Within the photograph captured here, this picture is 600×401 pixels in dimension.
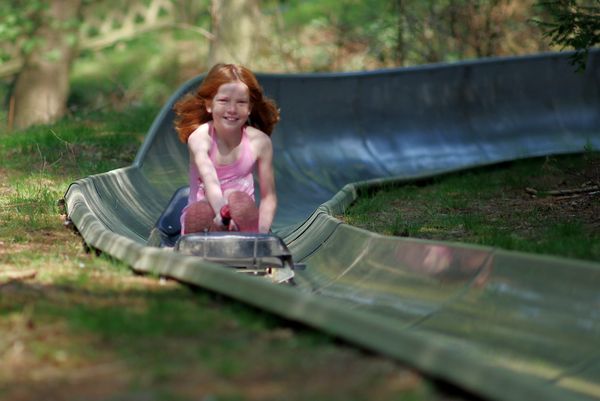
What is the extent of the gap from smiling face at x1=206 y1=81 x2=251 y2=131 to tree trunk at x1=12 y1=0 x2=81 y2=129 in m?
12.4

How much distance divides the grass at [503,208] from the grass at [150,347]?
1835mm

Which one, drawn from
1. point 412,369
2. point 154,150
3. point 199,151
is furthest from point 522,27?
point 412,369

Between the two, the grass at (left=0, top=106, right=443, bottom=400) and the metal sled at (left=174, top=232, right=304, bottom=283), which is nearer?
the grass at (left=0, top=106, right=443, bottom=400)

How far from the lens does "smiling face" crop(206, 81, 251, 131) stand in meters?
6.70

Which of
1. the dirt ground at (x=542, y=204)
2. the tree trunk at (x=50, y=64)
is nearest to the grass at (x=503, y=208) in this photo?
the dirt ground at (x=542, y=204)

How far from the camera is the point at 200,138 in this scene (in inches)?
266

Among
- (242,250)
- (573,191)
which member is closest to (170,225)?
(242,250)

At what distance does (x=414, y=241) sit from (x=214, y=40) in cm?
1071

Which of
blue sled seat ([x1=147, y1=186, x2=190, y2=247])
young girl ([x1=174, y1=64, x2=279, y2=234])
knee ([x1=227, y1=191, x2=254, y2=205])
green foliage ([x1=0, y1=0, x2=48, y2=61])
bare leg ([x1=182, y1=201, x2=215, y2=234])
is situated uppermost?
green foliage ([x1=0, y1=0, x2=48, y2=61])

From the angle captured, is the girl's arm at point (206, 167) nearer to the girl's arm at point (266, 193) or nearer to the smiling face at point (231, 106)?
the smiling face at point (231, 106)

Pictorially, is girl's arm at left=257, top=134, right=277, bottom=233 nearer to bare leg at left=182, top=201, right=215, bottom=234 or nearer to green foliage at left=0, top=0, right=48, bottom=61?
bare leg at left=182, top=201, right=215, bottom=234

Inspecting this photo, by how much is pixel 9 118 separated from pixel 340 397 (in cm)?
1124

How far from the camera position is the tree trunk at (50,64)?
18.9 metres

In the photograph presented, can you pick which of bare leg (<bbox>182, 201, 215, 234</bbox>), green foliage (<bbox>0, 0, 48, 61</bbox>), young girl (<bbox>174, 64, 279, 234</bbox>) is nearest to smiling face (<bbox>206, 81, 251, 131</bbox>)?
young girl (<bbox>174, 64, 279, 234</bbox>)
